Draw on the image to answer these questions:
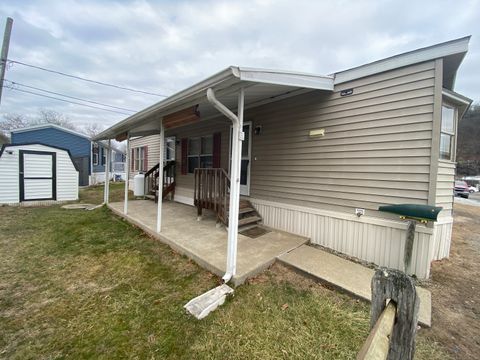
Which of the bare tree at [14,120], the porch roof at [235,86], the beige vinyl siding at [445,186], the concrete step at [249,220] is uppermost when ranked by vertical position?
the bare tree at [14,120]

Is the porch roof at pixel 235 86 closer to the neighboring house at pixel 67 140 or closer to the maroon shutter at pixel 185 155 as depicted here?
the maroon shutter at pixel 185 155

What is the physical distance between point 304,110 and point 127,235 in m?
4.71

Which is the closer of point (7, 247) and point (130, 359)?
point (130, 359)

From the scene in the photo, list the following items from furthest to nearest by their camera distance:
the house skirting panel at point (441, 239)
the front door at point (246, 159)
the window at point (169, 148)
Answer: the window at point (169, 148)
the front door at point (246, 159)
the house skirting panel at point (441, 239)

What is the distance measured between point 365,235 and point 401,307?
2989 mm

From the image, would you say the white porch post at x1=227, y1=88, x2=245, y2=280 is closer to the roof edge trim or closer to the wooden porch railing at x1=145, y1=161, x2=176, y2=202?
the roof edge trim

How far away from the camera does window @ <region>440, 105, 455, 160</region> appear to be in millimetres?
3664

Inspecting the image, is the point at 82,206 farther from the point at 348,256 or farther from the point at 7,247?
the point at 348,256

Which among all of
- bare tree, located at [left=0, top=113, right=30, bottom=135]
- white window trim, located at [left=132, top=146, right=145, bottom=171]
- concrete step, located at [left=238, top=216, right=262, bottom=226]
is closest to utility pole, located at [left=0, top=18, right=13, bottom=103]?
white window trim, located at [left=132, top=146, right=145, bottom=171]

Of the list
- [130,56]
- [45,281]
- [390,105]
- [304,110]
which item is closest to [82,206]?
[45,281]

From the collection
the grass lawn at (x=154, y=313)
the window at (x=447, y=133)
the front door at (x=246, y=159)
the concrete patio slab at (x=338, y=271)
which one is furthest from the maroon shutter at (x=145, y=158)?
the window at (x=447, y=133)

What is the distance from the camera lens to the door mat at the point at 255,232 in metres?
4.43

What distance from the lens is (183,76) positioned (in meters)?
18.6

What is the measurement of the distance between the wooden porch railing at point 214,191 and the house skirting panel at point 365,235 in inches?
46.1
